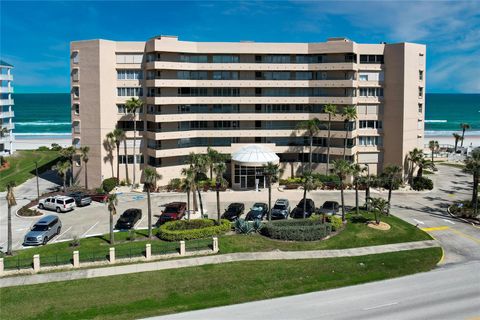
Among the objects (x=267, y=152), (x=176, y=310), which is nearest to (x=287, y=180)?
(x=267, y=152)

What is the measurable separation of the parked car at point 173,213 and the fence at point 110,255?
6.93 meters

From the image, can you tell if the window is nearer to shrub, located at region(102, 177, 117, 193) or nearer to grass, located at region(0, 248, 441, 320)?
shrub, located at region(102, 177, 117, 193)

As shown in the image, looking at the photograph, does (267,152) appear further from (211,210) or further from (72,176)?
(72,176)

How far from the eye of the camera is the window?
66.4 metres

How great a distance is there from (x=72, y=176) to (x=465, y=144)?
10965cm

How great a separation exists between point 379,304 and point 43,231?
1216 inches

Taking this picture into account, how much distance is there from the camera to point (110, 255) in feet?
124

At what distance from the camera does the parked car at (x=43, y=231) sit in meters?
43.0

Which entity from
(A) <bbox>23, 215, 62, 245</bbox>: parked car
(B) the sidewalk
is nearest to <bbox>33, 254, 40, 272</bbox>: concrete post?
(B) the sidewalk

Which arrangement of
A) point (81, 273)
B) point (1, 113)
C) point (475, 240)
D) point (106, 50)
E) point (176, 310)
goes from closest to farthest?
point (176, 310)
point (81, 273)
point (475, 240)
point (106, 50)
point (1, 113)

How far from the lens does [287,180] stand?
6838 cm

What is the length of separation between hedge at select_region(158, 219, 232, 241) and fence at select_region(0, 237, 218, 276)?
990 mm

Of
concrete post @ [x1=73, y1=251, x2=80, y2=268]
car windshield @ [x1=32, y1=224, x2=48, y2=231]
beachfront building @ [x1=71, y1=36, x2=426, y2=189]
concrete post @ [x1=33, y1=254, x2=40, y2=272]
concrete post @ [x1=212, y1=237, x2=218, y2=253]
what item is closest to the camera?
concrete post @ [x1=33, y1=254, x2=40, y2=272]

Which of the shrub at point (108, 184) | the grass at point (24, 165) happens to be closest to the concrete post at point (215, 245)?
the shrub at point (108, 184)
